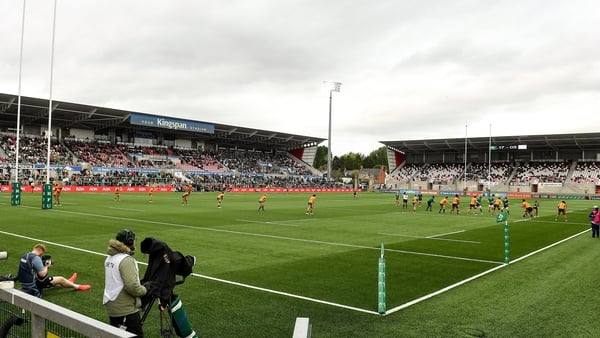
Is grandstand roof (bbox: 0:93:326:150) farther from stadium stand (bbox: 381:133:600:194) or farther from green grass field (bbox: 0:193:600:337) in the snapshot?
green grass field (bbox: 0:193:600:337)

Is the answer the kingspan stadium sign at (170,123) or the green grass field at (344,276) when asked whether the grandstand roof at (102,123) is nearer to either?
the kingspan stadium sign at (170,123)

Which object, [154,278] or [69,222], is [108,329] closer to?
[154,278]

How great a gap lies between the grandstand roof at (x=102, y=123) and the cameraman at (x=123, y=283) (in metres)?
60.0

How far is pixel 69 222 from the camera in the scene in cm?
2320

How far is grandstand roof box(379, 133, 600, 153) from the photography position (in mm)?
85000

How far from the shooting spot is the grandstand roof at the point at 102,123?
6034 centimetres

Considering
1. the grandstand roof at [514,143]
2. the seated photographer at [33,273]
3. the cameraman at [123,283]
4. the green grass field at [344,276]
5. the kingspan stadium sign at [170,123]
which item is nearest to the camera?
the cameraman at [123,283]

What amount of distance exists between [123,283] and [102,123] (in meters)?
74.7

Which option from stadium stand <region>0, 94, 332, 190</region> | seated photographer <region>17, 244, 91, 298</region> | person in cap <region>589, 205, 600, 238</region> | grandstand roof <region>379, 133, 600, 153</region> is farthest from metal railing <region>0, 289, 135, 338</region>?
grandstand roof <region>379, 133, 600, 153</region>

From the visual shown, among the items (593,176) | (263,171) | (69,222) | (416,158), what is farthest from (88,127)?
(593,176)

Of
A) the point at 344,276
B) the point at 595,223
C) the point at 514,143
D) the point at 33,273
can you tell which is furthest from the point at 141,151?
the point at 33,273

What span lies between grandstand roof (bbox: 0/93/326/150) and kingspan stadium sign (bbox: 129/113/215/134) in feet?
4.04

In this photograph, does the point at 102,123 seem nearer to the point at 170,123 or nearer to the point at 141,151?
the point at 141,151

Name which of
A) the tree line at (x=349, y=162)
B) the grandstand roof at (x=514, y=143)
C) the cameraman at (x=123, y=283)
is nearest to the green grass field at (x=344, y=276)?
the cameraman at (x=123, y=283)
